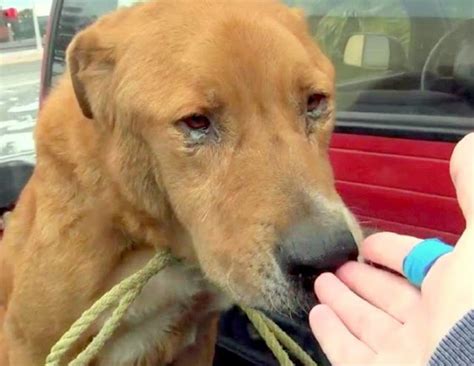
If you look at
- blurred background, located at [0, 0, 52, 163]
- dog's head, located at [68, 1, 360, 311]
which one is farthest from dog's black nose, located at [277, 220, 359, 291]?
blurred background, located at [0, 0, 52, 163]

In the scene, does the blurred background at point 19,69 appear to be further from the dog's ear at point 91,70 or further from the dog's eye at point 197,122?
the dog's eye at point 197,122

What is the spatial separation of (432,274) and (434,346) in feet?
0.50

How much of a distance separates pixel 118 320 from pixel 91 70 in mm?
626

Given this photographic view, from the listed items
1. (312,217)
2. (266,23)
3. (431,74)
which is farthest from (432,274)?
(431,74)

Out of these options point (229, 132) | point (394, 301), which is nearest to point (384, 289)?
point (394, 301)

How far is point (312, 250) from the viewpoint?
67.3 inches

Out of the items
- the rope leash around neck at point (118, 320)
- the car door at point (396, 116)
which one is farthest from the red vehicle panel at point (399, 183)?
the rope leash around neck at point (118, 320)

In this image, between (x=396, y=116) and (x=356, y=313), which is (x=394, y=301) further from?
(x=396, y=116)

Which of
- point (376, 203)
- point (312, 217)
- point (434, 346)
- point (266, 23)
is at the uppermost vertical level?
point (266, 23)

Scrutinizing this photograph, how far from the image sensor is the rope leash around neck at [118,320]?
2.13 meters

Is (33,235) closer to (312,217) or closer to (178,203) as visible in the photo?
(178,203)

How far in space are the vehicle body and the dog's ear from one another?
677mm

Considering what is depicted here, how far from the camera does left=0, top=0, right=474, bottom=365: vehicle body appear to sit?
7.14 ft

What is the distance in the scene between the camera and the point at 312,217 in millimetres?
1771
